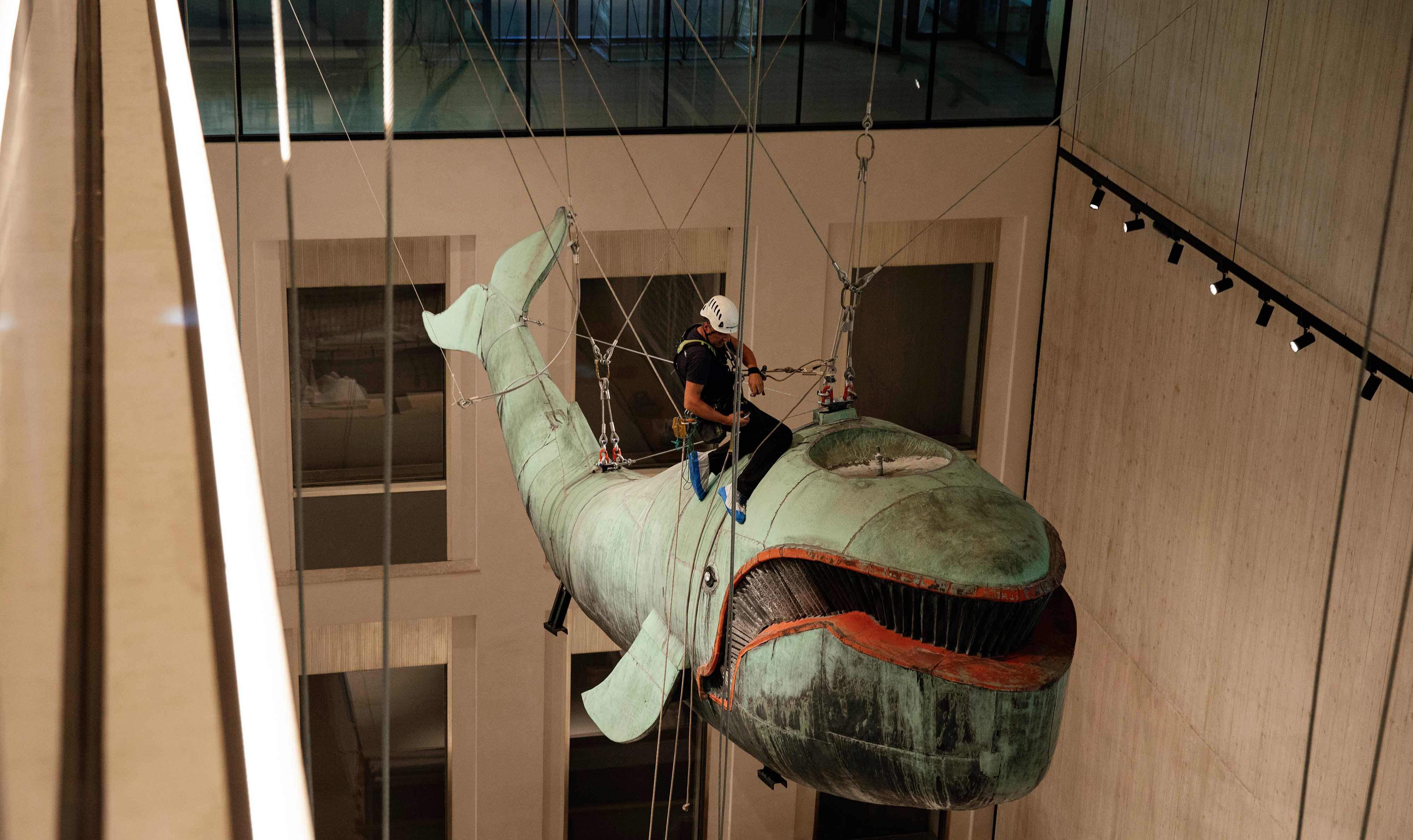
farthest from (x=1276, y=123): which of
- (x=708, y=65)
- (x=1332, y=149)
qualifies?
(x=708, y=65)

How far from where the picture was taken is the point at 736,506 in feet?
17.3

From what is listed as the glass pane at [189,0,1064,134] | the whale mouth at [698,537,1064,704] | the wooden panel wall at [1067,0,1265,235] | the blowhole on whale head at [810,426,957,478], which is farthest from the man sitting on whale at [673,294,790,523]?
the wooden panel wall at [1067,0,1265,235]

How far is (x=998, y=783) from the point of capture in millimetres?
4809

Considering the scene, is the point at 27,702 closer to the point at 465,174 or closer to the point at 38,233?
the point at 38,233

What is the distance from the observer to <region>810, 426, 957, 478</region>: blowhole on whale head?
539 cm

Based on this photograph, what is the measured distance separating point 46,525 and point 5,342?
137mm

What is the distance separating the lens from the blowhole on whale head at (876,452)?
17.7 ft

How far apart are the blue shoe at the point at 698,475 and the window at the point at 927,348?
6905 mm

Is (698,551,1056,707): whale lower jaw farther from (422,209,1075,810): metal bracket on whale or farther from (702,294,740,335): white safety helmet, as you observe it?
(702,294,740,335): white safety helmet

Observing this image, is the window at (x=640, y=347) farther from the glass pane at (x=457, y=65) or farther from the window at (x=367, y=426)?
the glass pane at (x=457, y=65)

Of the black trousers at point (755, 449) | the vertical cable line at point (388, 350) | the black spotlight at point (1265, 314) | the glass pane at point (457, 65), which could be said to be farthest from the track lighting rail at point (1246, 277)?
the vertical cable line at point (388, 350)

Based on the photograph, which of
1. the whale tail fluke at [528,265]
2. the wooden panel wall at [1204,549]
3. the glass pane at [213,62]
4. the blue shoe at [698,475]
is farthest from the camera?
the glass pane at [213,62]

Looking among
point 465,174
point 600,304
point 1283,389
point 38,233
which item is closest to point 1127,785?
point 1283,389

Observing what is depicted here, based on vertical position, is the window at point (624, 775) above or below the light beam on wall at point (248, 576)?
below
